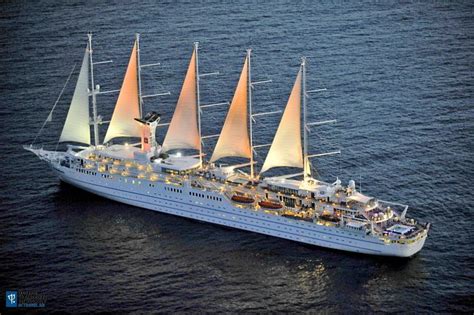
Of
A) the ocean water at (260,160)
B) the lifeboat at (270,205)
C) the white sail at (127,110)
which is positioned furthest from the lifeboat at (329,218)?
the white sail at (127,110)

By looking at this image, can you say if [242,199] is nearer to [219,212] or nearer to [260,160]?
[219,212]

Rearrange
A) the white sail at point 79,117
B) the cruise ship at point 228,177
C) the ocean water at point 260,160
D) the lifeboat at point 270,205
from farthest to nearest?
the white sail at point 79,117
the lifeboat at point 270,205
the cruise ship at point 228,177
the ocean water at point 260,160

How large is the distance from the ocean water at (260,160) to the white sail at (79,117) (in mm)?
7070

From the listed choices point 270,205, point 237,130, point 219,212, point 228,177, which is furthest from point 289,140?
point 219,212

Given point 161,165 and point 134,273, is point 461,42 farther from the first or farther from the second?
point 134,273

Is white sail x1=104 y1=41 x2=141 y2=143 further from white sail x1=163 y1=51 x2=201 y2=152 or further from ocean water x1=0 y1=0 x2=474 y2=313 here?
ocean water x1=0 y1=0 x2=474 y2=313

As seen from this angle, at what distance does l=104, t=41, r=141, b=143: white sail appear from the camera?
152m

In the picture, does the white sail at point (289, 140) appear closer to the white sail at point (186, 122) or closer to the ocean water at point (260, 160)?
the ocean water at point (260, 160)

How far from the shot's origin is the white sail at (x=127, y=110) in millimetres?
152125

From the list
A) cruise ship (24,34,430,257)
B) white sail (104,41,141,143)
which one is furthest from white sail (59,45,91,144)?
white sail (104,41,141,143)

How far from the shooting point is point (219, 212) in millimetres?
144500

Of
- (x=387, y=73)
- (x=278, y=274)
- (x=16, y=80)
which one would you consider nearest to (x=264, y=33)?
(x=387, y=73)

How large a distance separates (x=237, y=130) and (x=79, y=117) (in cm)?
2404

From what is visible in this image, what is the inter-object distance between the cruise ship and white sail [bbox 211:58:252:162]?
13 cm
